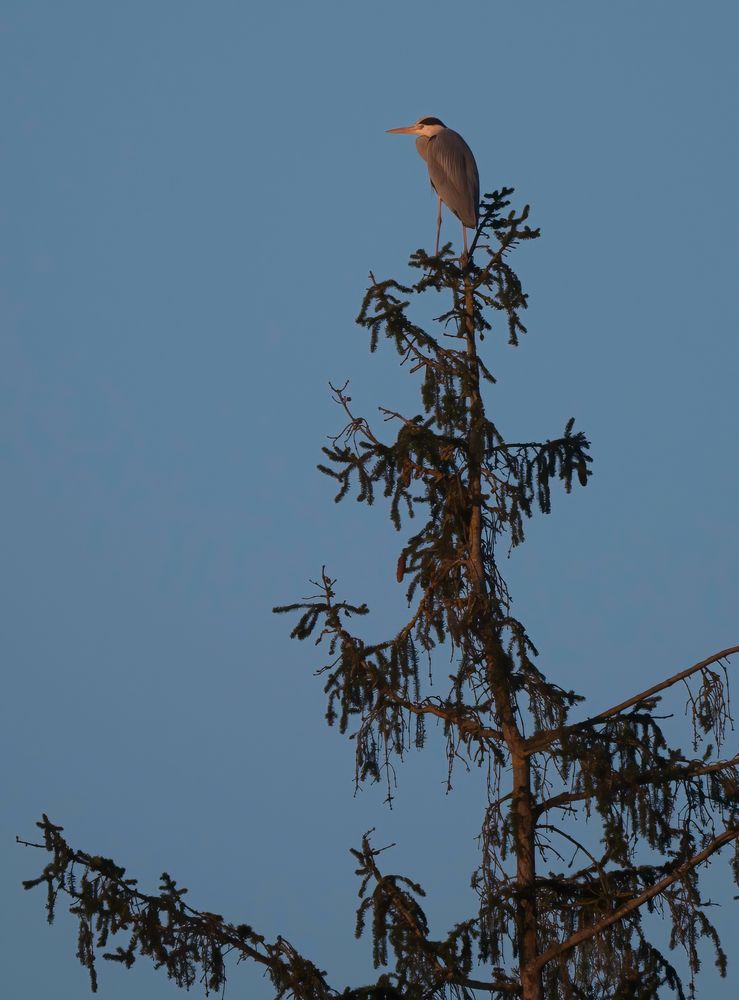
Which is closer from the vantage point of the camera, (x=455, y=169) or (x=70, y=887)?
(x=70, y=887)

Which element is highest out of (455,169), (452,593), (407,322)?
(455,169)

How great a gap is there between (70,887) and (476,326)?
15.9 ft

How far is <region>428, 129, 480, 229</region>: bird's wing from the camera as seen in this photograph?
14.8 meters

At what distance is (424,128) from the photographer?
1922cm

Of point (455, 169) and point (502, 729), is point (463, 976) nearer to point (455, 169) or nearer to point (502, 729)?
point (502, 729)

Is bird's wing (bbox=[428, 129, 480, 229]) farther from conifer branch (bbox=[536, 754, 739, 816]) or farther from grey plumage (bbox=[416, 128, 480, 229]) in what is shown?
conifer branch (bbox=[536, 754, 739, 816])

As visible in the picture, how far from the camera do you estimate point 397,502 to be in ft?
34.2

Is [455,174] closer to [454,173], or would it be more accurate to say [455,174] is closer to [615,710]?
[454,173]

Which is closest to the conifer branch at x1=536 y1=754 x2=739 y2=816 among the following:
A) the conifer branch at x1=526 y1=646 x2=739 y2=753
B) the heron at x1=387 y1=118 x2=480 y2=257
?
the conifer branch at x1=526 y1=646 x2=739 y2=753

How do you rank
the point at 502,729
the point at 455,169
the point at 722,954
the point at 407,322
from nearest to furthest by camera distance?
the point at 722,954 → the point at 502,729 → the point at 407,322 → the point at 455,169

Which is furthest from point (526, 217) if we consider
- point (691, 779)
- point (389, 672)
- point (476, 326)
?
point (691, 779)

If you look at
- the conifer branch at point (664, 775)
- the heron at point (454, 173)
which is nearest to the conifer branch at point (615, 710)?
the conifer branch at point (664, 775)

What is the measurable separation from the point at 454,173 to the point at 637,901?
884 cm

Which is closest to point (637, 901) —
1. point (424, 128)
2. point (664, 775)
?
point (664, 775)
